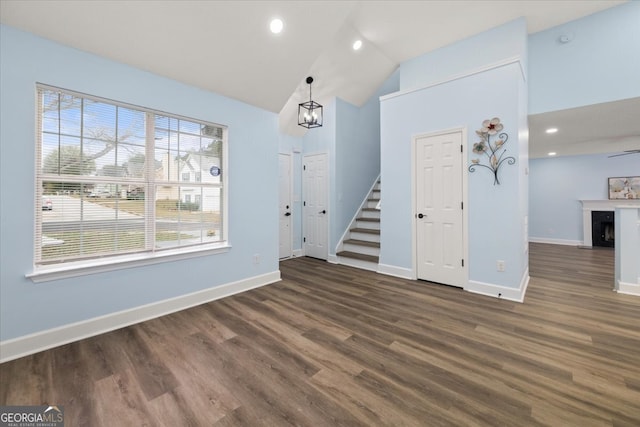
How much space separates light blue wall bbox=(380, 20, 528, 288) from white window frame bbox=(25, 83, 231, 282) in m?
2.48

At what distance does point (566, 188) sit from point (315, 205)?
6.92 m

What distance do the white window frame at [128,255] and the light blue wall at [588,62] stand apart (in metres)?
4.74

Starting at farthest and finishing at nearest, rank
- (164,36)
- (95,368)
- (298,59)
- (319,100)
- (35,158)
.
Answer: (319,100) < (298,59) < (164,36) < (35,158) < (95,368)

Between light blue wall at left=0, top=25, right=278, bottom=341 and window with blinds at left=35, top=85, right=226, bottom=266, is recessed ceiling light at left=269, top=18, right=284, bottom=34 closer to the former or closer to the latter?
light blue wall at left=0, top=25, right=278, bottom=341

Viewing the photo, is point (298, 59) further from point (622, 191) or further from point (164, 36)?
point (622, 191)

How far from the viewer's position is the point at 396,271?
13.5 feet

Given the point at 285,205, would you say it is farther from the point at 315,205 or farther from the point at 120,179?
the point at 120,179

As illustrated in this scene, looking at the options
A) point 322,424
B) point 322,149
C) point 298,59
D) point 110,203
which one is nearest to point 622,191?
point 322,149

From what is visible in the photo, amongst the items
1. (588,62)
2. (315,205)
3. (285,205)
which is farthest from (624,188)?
(285,205)

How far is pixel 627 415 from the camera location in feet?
4.72

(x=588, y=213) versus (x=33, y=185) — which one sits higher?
(x=33, y=185)

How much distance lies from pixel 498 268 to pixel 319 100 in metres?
4.06

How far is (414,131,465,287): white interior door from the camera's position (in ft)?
11.6

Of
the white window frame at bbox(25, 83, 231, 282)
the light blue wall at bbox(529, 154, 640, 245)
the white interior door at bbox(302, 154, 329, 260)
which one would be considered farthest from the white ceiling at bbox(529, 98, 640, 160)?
the white window frame at bbox(25, 83, 231, 282)
